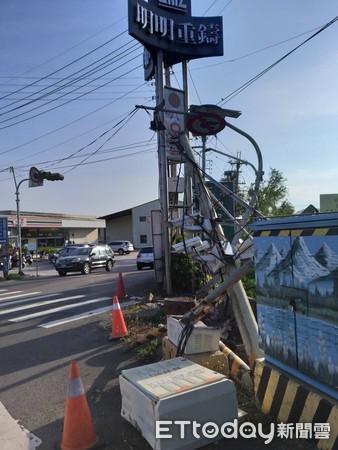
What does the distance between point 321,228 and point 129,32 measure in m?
11.3

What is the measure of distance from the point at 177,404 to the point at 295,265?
1610 mm

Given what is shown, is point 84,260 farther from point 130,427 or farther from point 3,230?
point 130,427

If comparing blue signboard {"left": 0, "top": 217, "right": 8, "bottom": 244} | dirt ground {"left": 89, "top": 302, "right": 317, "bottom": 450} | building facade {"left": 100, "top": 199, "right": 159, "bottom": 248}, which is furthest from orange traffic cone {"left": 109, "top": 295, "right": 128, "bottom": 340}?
building facade {"left": 100, "top": 199, "right": 159, "bottom": 248}

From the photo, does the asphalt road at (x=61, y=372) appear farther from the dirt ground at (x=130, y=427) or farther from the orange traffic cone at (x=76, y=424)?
the orange traffic cone at (x=76, y=424)

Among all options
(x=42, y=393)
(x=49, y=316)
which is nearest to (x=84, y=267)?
(x=49, y=316)

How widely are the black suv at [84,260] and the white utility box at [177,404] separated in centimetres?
2196

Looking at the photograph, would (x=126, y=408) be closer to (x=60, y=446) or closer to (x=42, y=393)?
(x=60, y=446)

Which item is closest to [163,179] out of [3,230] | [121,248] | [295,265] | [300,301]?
[295,265]

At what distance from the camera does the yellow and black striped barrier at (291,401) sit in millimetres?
3398

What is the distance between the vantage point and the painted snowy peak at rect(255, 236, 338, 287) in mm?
3453

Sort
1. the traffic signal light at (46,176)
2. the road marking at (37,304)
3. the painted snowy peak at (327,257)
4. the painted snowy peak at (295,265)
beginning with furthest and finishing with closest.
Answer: the traffic signal light at (46,176), the road marking at (37,304), the painted snowy peak at (295,265), the painted snowy peak at (327,257)

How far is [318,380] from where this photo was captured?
142 inches

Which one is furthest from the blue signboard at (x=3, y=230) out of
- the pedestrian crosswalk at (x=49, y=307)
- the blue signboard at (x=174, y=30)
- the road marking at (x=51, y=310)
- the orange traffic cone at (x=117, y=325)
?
the orange traffic cone at (x=117, y=325)

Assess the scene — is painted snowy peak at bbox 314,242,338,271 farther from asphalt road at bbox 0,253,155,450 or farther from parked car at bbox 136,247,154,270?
parked car at bbox 136,247,154,270
